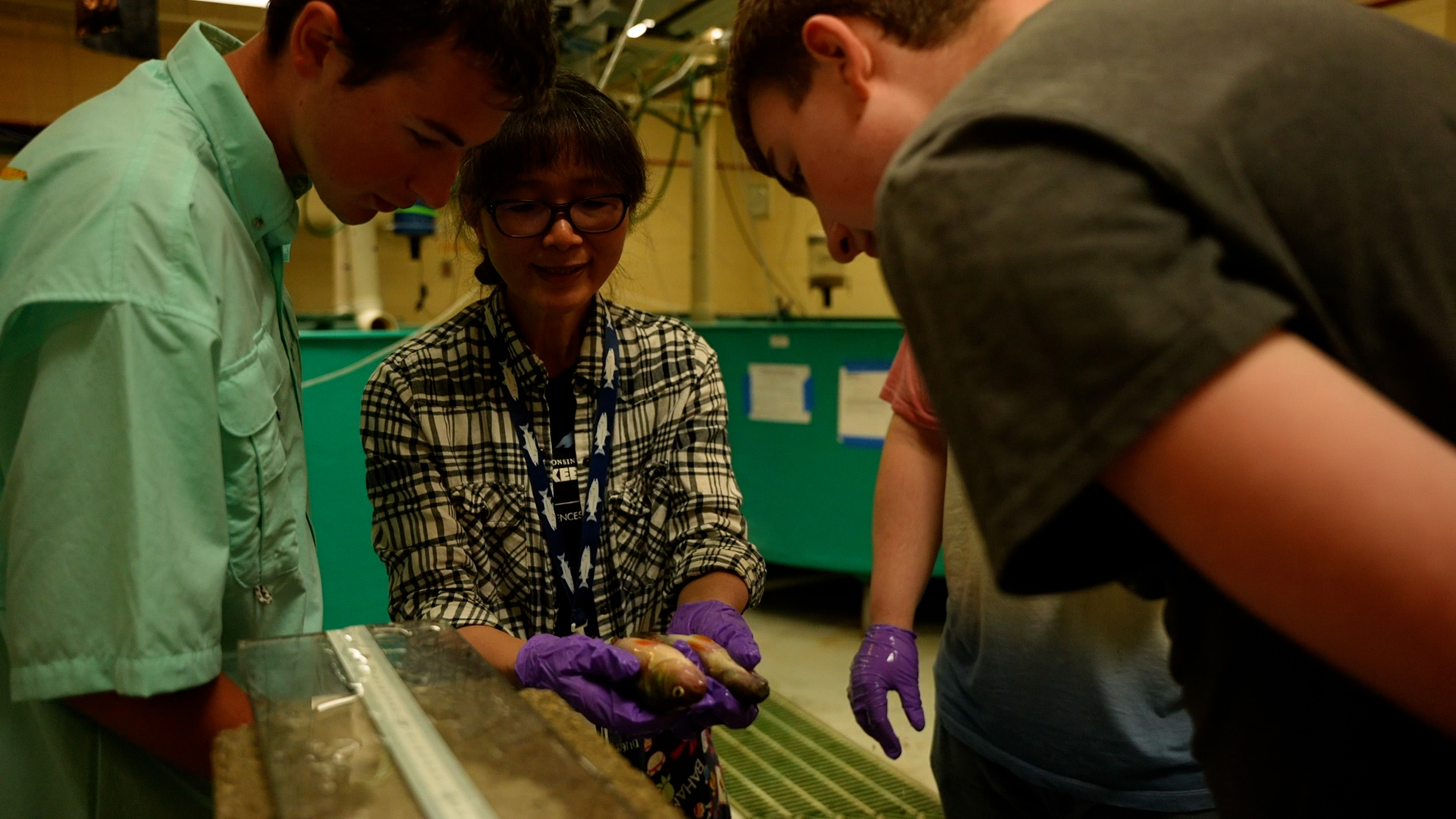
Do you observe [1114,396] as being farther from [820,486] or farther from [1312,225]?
[820,486]

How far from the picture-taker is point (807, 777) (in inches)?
89.3

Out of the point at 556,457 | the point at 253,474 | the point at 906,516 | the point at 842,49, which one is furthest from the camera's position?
the point at 906,516

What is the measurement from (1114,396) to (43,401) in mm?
696

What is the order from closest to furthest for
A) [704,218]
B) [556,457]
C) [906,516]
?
1. [556,457]
2. [906,516]
3. [704,218]

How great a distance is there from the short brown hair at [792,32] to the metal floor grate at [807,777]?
5.78ft

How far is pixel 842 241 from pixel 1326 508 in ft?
1.74

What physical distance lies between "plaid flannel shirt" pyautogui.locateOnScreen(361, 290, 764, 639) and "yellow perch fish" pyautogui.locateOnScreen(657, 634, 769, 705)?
246mm

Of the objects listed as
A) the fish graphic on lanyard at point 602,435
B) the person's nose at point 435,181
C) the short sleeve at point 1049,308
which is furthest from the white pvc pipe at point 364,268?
the short sleeve at point 1049,308

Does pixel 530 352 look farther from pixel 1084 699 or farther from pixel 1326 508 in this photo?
pixel 1326 508

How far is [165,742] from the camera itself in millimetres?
693

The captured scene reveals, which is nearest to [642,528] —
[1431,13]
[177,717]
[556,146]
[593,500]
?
[593,500]

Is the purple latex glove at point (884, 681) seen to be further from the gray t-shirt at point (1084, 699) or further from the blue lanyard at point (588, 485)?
the blue lanyard at point (588, 485)

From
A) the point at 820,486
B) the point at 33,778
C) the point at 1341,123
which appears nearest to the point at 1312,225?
the point at 1341,123

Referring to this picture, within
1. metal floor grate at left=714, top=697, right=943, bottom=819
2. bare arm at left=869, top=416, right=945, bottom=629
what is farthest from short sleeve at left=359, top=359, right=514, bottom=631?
metal floor grate at left=714, top=697, right=943, bottom=819
